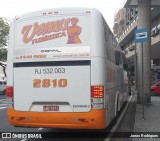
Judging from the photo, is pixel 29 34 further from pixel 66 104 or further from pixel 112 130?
pixel 112 130

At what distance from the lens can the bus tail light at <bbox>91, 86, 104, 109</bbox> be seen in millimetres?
8285

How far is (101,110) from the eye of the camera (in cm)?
830

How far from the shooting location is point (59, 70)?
28.1 ft

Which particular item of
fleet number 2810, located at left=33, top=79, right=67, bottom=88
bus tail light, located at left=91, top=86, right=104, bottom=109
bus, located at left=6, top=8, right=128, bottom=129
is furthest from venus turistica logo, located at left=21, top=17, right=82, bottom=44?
bus tail light, located at left=91, top=86, right=104, bottom=109

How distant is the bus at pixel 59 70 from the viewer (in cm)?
834

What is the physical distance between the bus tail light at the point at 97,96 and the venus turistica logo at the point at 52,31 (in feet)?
4.18

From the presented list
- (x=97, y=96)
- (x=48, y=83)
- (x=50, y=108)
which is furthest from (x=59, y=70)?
(x=97, y=96)

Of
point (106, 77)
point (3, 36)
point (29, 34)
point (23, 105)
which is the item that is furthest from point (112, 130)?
point (3, 36)

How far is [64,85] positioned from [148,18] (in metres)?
14.7

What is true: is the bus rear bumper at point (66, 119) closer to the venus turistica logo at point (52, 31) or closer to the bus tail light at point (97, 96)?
the bus tail light at point (97, 96)

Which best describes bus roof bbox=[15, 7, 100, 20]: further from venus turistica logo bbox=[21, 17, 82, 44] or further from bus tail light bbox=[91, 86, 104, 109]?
bus tail light bbox=[91, 86, 104, 109]

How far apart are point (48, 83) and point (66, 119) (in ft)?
3.37

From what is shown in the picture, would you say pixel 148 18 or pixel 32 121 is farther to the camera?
pixel 148 18

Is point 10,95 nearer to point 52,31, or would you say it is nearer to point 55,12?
point 52,31
